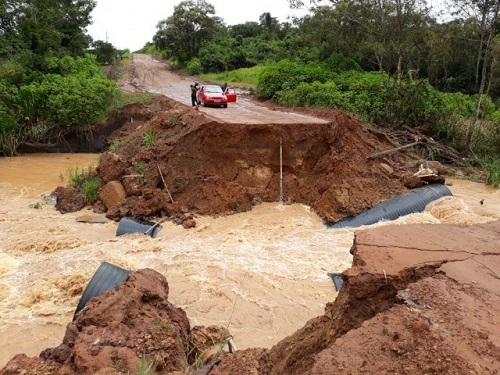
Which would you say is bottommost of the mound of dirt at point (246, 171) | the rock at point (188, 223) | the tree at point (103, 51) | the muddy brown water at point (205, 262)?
the muddy brown water at point (205, 262)

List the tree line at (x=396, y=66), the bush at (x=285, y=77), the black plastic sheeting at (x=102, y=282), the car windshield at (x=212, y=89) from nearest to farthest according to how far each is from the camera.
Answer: the black plastic sheeting at (x=102, y=282) < the tree line at (x=396, y=66) < the car windshield at (x=212, y=89) < the bush at (x=285, y=77)

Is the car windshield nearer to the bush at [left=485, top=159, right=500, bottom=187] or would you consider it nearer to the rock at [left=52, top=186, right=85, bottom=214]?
the rock at [left=52, top=186, right=85, bottom=214]

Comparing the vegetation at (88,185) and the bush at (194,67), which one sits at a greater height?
the bush at (194,67)

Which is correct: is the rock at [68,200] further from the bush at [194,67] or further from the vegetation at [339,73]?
the bush at [194,67]

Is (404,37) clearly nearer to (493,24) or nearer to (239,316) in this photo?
(493,24)

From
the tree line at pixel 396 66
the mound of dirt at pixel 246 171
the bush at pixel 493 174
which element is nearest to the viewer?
the mound of dirt at pixel 246 171

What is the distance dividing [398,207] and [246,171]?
465 cm

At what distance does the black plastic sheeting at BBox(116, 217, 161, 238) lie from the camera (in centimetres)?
1141

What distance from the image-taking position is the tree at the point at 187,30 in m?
45.3

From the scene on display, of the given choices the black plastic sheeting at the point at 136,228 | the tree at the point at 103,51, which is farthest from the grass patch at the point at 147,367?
the tree at the point at 103,51

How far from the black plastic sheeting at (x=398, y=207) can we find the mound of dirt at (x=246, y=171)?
32 centimetres

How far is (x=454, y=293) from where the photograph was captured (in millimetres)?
3748

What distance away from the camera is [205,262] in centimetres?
982

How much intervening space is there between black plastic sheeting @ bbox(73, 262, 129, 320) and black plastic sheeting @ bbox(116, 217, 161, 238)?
3615 mm
